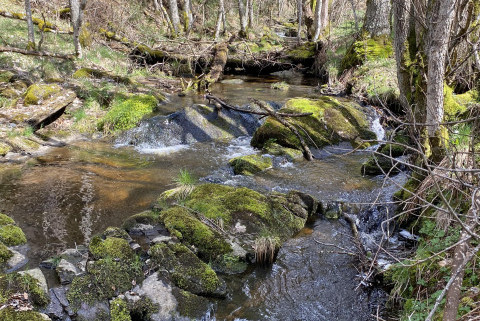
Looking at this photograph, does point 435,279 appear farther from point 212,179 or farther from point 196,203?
point 212,179

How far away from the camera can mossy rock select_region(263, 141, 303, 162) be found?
8748mm

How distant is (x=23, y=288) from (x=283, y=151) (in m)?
6.29

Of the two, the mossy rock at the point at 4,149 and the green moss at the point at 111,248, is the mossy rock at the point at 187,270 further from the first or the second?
the mossy rock at the point at 4,149

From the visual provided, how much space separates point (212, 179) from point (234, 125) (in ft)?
12.1

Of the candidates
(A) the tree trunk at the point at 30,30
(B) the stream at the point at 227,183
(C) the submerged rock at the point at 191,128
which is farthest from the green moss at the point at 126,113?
(A) the tree trunk at the point at 30,30

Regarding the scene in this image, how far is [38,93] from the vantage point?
1021 centimetres

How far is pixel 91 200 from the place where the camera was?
6473 mm

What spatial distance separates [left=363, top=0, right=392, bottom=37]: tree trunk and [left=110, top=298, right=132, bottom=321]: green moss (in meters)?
14.4

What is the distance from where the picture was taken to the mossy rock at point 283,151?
8.75m

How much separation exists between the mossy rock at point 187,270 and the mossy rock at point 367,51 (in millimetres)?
11535

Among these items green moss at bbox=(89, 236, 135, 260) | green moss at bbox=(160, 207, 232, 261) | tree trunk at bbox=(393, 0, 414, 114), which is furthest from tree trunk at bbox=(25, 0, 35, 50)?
tree trunk at bbox=(393, 0, 414, 114)

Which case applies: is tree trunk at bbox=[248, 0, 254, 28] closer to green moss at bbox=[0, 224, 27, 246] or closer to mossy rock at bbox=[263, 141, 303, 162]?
mossy rock at bbox=[263, 141, 303, 162]

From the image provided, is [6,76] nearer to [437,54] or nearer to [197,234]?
[197,234]

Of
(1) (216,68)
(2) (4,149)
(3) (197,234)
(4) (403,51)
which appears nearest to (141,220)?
(3) (197,234)
